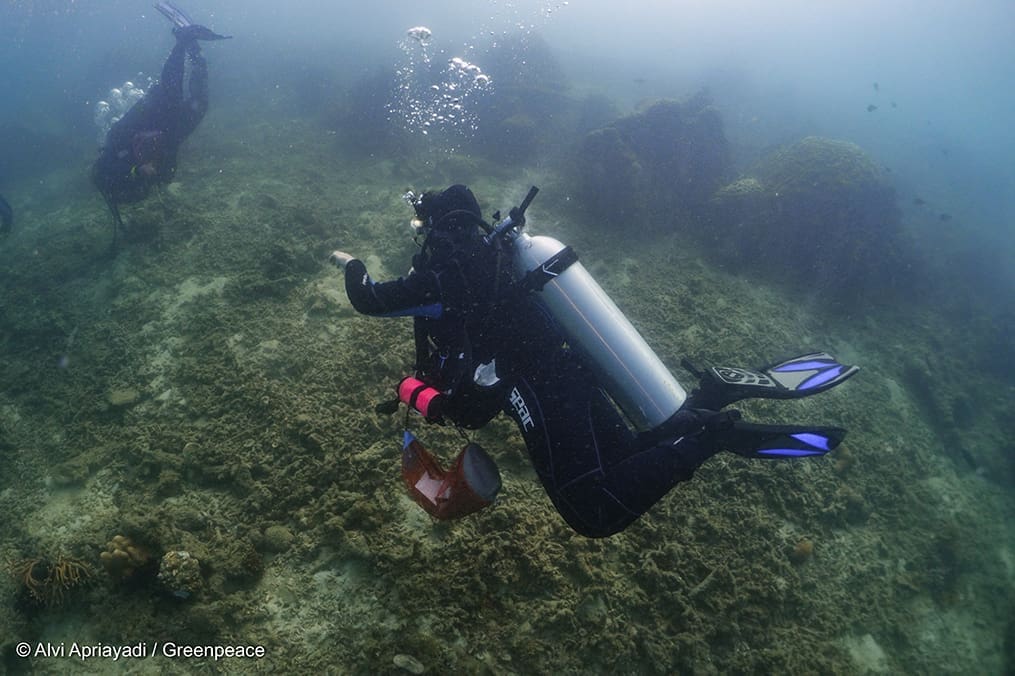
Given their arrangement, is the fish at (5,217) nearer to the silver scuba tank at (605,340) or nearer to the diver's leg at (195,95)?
the diver's leg at (195,95)

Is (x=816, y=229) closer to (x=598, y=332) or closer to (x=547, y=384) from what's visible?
(x=598, y=332)

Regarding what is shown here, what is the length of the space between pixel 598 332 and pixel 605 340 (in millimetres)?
95

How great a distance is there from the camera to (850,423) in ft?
22.7

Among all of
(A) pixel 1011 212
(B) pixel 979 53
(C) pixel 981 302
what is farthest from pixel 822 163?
(B) pixel 979 53

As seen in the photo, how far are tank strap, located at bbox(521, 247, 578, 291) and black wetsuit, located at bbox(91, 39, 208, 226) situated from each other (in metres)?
9.51

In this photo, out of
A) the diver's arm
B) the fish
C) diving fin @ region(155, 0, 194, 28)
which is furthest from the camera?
diving fin @ region(155, 0, 194, 28)

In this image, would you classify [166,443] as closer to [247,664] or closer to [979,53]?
[247,664]

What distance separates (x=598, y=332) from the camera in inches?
154

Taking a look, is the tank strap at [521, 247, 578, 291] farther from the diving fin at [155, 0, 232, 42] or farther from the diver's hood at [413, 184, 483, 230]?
the diving fin at [155, 0, 232, 42]

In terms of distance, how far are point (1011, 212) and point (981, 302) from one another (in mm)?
25531

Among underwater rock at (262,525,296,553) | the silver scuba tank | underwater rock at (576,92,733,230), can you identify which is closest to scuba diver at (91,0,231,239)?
underwater rock at (262,525,296,553)

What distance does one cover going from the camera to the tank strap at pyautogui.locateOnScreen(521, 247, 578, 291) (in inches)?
140

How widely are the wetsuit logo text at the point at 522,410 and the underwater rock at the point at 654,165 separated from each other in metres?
8.05

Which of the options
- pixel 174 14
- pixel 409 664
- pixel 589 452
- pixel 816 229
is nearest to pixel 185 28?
pixel 174 14
